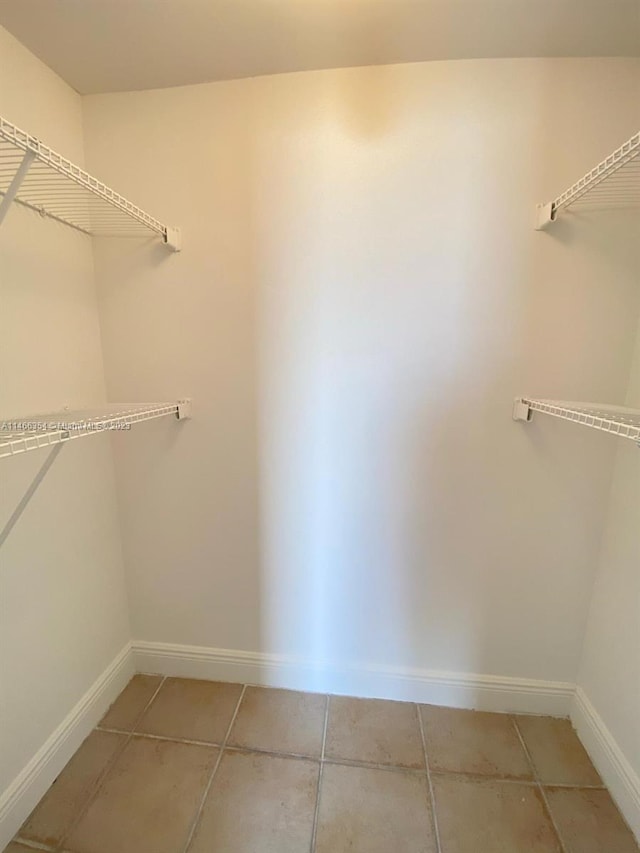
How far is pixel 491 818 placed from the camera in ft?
3.53

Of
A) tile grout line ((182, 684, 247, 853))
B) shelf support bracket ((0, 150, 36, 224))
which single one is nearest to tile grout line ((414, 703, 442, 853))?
tile grout line ((182, 684, 247, 853))

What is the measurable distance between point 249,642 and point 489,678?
2.97ft

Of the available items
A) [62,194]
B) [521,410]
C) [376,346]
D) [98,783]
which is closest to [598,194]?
[521,410]

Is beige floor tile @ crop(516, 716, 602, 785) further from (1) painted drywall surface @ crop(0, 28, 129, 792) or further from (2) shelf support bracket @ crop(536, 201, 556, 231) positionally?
(2) shelf support bracket @ crop(536, 201, 556, 231)

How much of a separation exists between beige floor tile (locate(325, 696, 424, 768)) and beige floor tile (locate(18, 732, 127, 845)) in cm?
72

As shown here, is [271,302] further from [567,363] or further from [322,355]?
[567,363]

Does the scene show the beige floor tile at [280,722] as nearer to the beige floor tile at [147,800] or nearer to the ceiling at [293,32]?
the beige floor tile at [147,800]

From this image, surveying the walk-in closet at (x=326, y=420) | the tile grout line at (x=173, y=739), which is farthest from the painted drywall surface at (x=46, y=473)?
the tile grout line at (x=173, y=739)

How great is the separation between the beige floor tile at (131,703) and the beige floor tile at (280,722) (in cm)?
37

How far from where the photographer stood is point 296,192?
1176 mm

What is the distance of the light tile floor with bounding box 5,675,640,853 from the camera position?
40.4 inches

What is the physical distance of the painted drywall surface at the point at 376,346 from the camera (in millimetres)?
1119

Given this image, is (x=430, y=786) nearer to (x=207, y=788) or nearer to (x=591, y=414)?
(x=207, y=788)

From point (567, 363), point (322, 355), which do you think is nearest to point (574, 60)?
point (567, 363)
